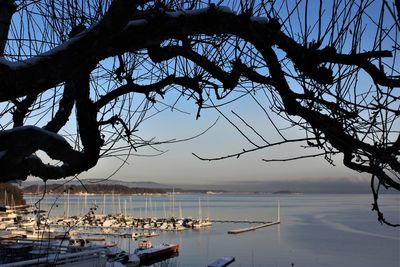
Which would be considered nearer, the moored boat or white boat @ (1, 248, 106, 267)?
white boat @ (1, 248, 106, 267)

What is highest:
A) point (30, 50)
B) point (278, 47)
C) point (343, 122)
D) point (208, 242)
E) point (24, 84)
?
point (30, 50)

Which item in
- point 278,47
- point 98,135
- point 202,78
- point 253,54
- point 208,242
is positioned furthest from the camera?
point 208,242

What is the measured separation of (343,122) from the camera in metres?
2.61

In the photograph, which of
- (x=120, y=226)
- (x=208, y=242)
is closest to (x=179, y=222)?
(x=120, y=226)

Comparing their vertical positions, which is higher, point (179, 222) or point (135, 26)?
point (135, 26)

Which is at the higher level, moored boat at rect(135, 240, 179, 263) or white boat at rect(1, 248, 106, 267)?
white boat at rect(1, 248, 106, 267)

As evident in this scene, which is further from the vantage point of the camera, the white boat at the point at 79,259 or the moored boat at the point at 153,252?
the moored boat at the point at 153,252

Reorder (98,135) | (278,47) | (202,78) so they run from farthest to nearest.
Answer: (202,78) → (98,135) → (278,47)

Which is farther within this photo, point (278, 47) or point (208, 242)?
point (208, 242)

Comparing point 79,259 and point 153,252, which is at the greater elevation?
point 79,259

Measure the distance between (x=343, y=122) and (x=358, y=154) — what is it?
33cm

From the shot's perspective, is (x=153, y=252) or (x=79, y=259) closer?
(x=79, y=259)

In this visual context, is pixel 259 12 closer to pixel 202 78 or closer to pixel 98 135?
pixel 202 78

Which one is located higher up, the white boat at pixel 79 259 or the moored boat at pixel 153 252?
the white boat at pixel 79 259
